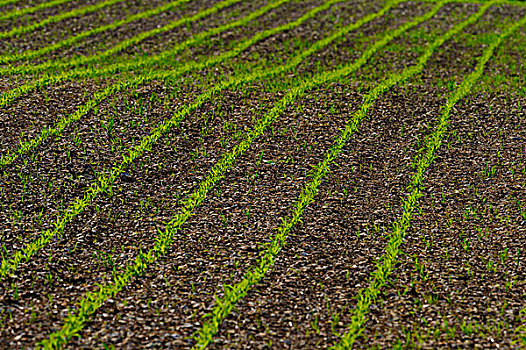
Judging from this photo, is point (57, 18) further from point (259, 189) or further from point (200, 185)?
point (259, 189)

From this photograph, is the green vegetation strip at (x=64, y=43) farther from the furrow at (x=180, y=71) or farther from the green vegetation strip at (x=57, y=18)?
the furrow at (x=180, y=71)

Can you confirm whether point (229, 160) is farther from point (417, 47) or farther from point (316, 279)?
point (417, 47)

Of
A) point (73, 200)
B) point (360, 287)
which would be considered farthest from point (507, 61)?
point (73, 200)

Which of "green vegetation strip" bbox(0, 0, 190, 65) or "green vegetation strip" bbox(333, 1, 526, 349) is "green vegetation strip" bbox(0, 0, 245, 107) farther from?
"green vegetation strip" bbox(333, 1, 526, 349)

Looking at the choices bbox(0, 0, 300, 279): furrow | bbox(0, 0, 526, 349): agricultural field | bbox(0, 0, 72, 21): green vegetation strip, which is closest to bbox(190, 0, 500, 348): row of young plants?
bbox(0, 0, 526, 349): agricultural field

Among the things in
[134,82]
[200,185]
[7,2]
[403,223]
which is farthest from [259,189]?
[7,2]

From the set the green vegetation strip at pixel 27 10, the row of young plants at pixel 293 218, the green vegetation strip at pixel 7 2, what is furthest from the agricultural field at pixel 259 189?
the green vegetation strip at pixel 7 2
